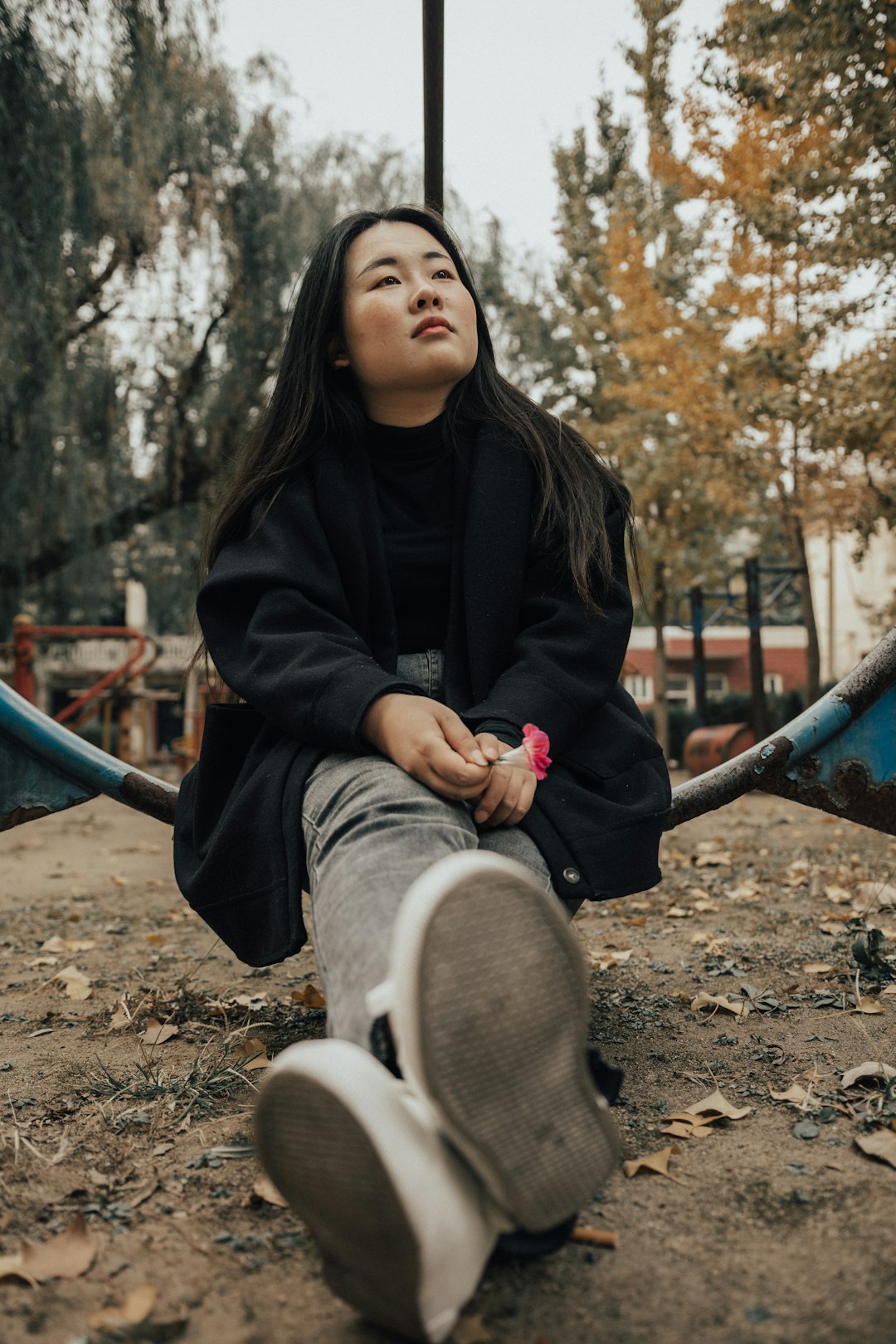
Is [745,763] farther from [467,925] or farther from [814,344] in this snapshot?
[814,344]

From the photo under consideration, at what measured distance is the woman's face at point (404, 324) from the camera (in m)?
1.66

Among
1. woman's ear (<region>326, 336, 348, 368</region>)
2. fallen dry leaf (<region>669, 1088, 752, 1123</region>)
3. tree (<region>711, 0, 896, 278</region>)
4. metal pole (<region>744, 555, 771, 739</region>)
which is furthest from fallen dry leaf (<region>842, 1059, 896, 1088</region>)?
metal pole (<region>744, 555, 771, 739</region>)

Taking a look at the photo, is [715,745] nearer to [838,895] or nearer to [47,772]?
[838,895]

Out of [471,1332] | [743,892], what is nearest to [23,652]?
[743,892]

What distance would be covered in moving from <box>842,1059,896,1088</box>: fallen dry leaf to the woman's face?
46.9 inches

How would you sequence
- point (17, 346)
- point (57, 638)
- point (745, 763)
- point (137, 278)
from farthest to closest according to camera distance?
point (57, 638)
point (137, 278)
point (17, 346)
point (745, 763)

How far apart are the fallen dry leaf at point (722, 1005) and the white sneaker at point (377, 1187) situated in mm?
1172

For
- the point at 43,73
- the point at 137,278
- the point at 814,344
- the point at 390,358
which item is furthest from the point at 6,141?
the point at 390,358

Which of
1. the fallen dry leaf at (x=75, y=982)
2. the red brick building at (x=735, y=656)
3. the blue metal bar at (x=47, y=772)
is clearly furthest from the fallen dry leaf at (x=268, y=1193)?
the red brick building at (x=735, y=656)

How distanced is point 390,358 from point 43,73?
6932 mm

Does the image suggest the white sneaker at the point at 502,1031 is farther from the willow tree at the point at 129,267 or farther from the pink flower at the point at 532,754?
the willow tree at the point at 129,267

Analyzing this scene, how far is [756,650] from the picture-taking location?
326 inches

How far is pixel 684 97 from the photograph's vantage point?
25.9 ft

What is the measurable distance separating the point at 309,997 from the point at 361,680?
1.04 m
